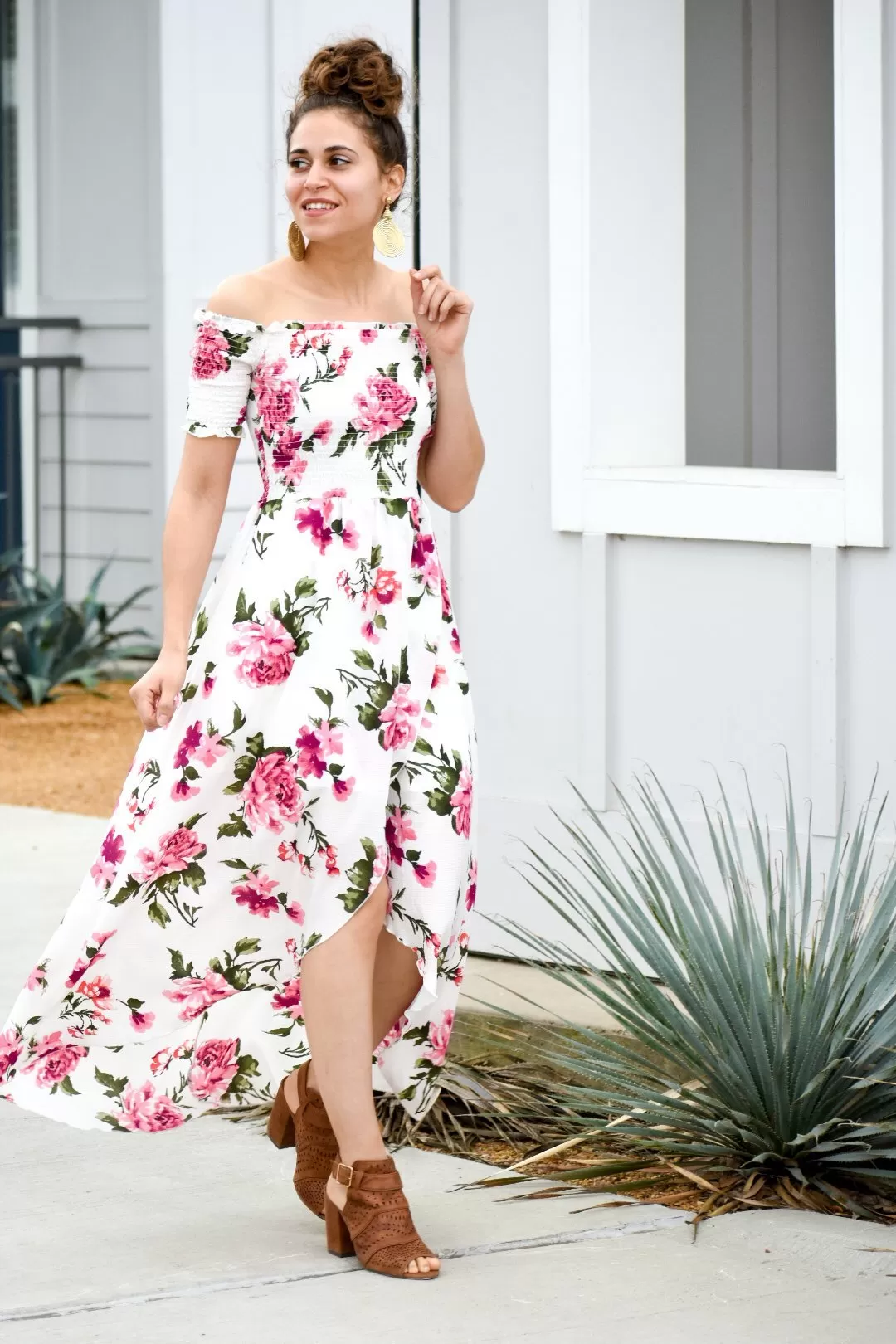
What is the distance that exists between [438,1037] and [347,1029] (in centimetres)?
34

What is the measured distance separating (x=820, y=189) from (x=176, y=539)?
3090 millimetres

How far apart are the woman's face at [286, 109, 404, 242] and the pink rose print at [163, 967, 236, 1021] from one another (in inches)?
45.9

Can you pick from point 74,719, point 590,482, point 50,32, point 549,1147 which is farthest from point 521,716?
point 50,32

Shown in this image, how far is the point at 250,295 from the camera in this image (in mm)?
→ 3176

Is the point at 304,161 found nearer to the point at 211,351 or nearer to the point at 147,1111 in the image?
the point at 211,351

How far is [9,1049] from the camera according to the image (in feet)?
10.9

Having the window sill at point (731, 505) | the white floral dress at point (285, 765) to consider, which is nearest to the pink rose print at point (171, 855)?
the white floral dress at point (285, 765)

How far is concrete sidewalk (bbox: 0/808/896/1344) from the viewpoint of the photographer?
290cm

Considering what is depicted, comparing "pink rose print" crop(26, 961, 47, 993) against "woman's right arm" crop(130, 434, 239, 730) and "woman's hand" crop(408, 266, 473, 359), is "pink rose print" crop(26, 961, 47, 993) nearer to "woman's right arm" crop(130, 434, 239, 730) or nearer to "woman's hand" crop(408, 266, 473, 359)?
"woman's right arm" crop(130, 434, 239, 730)

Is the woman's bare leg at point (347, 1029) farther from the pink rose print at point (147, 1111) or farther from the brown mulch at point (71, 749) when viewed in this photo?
the brown mulch at point (71, 749)

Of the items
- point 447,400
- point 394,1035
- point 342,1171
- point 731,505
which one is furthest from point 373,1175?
point 731,505

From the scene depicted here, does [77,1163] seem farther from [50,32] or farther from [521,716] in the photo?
[50,32]

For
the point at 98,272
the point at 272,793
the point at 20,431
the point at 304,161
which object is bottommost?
the point at 272,793

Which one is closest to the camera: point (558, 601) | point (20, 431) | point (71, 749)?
point (558, 601)
